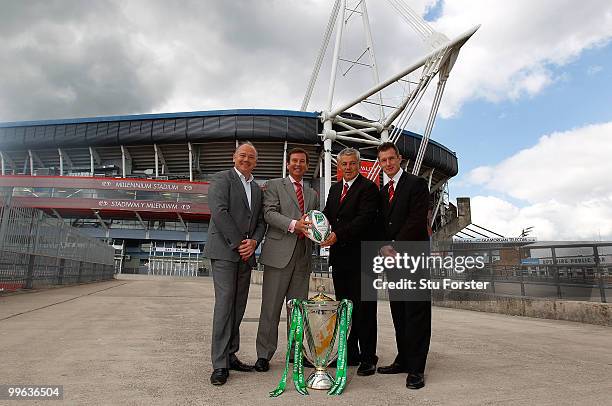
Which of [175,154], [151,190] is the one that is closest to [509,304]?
[151,190]

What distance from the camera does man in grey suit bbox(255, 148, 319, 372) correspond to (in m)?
3.05

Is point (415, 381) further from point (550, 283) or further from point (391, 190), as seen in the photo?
point (550, 283)

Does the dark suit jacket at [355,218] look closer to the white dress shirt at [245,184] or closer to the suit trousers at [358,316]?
the suit trousers at [358,316]

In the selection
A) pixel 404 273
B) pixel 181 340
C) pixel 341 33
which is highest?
pixel 341 33

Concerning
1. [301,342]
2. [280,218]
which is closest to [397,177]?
[280,218]

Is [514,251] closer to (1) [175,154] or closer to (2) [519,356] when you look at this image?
(2) [519,356]

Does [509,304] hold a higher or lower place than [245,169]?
lower

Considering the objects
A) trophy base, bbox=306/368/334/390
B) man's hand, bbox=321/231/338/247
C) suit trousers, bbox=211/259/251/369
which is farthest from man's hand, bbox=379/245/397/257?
suit trousers, bbox=211/259/251/369

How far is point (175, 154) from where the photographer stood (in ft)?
154

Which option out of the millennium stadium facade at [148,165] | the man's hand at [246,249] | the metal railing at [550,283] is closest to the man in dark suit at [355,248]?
the man's hand at [246,249]

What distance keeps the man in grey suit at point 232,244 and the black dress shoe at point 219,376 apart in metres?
0.09

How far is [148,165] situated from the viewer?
1941 inches

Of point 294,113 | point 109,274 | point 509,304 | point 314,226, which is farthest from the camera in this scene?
point 294,113

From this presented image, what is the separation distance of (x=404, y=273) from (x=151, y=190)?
44.2 metres
